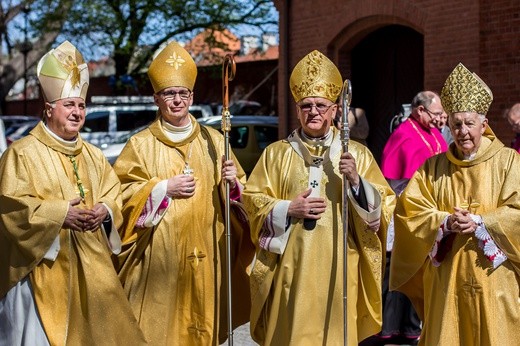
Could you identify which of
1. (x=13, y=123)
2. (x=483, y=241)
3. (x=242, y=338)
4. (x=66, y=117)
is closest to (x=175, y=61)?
(x=66, y=117)

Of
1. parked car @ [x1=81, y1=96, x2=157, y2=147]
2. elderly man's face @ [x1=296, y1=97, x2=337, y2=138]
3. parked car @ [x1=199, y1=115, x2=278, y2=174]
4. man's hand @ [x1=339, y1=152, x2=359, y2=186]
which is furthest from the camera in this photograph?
parked car @ [x1=81, y1=96, x2=157, y2=147]

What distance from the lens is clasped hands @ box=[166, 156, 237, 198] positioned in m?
7.24

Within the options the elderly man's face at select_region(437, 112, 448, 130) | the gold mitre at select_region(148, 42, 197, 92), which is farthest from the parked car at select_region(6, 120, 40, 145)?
the gold mitre at select_region(148, 42, 197, 92)

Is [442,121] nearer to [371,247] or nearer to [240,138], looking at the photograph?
[371,247]

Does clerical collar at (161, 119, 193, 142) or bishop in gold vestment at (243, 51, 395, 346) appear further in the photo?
clerical collar at (161, 119, 193, 142)

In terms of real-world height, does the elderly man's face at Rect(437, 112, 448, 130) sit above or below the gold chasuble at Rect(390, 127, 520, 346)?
above

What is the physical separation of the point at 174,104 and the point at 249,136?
43.4 ft

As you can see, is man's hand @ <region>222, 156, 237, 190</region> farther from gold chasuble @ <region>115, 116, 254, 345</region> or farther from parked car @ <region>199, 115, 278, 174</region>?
parked car @ <region>199, 115, 278, 174</region>

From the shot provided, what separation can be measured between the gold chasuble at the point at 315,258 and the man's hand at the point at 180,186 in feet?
1.69

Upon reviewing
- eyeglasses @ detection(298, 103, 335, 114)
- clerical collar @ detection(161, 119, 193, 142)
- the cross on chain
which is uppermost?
eyeglasses @ detection(298, 103, 335, 114)

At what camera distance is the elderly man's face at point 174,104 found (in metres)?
7.52

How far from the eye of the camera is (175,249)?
752 cm

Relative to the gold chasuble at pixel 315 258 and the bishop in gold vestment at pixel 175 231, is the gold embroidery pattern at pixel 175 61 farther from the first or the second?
the gold chasuble at pixel 315 258

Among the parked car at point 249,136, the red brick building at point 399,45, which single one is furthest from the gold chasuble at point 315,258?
the parked car at point 249,136
